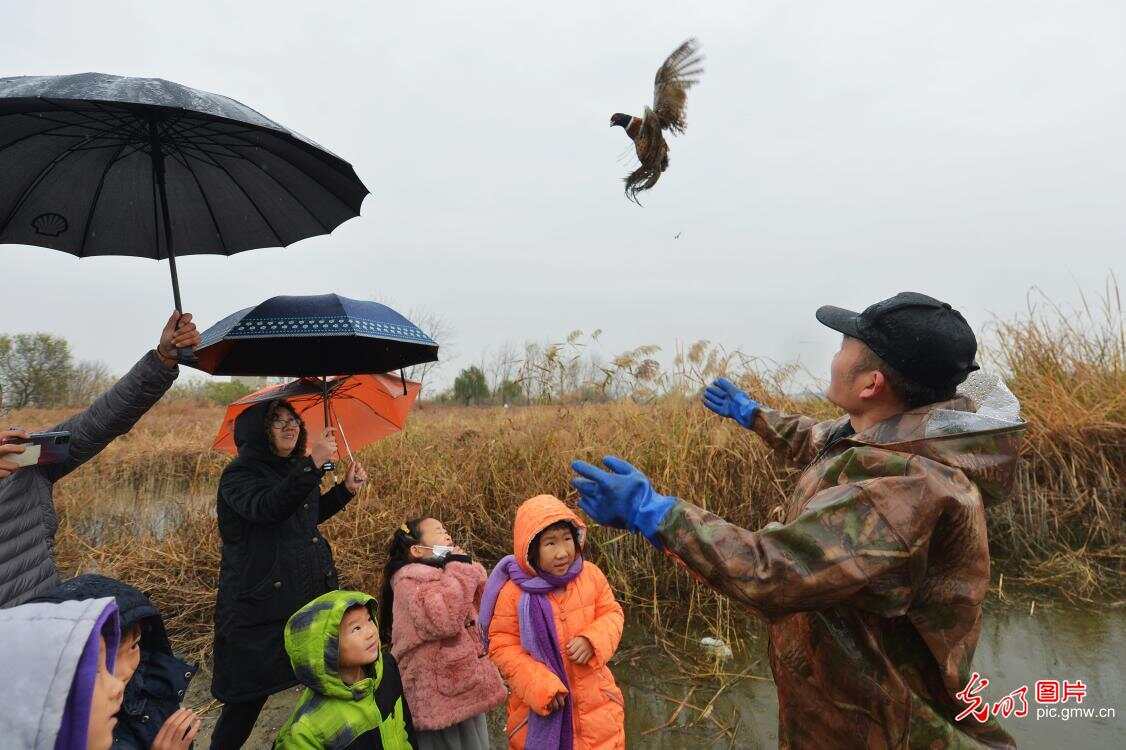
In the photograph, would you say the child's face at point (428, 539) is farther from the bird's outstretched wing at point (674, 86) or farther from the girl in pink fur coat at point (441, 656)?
the bird's outstretched wing at point (674, 86)

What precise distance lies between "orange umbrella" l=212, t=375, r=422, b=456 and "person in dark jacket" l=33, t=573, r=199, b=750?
103cm

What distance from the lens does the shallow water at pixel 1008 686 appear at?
8.60 ft

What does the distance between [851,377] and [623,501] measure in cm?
72

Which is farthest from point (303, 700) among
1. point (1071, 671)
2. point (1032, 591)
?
point (1032, 591)

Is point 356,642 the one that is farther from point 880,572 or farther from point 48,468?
point 880,572

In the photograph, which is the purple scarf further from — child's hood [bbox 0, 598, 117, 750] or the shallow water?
child's hood [bbox 0, 598, 117, 750]

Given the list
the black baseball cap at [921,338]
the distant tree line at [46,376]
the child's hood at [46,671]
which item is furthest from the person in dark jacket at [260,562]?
the distant tree line at [46,376]

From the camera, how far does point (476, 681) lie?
2291mm

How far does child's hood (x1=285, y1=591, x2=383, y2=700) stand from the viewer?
71.3 inches

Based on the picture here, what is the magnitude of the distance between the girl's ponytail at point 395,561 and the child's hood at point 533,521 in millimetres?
513

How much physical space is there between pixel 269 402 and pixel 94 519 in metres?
4.81

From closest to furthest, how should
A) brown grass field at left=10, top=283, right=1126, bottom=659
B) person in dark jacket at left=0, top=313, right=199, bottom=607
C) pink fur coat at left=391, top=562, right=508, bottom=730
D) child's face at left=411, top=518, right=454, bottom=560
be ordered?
person in dark jacket at left=0, top=313, right=199, bottom=607 < pink fur coat at left=391, top=562, right=508, bottom=730 < child's face at left=411, top=518, right=454, bottom=560 < brown grass field at left=10, top=283, right=1126, bottom=659

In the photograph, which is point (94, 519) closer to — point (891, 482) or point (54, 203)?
point (54, 203)

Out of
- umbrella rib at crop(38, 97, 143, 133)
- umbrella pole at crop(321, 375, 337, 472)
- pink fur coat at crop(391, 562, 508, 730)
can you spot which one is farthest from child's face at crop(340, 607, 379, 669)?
umbrella rib at crop(38, 97, 143, 133)
